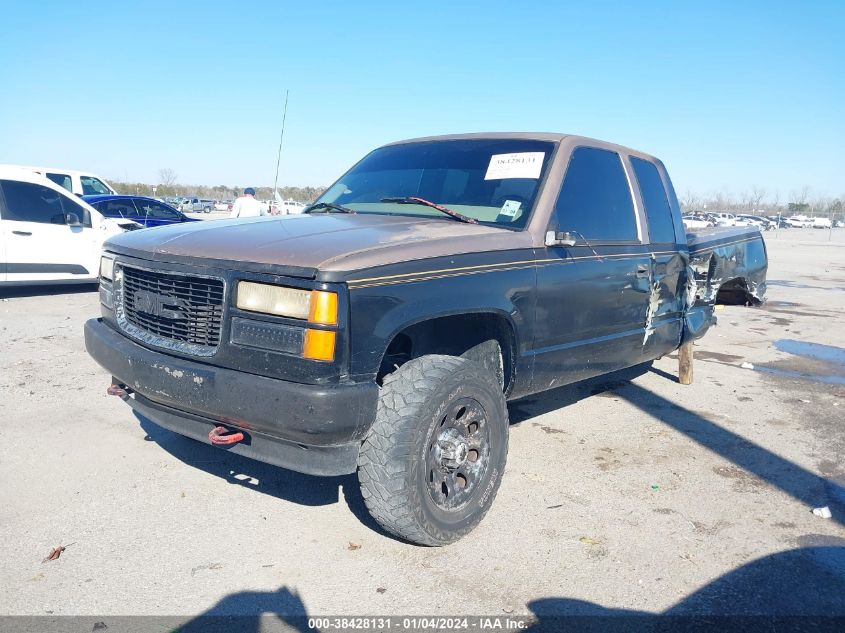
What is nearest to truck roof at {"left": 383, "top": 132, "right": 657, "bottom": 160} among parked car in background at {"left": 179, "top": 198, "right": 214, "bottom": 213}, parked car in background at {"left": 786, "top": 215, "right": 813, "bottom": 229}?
parked car in background at {"left": 179, "top": 198, "right": 214, "bottom": 213}

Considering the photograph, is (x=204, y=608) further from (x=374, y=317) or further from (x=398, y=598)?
(x=374, y=317)

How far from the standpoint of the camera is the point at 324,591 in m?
2.74

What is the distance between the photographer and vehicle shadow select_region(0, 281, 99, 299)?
9891 mm

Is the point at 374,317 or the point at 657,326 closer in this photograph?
the point at 374,317

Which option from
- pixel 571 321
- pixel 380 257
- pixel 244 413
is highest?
pixel 380 257

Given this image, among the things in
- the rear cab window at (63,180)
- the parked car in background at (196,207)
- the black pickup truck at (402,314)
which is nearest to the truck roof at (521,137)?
the black pickup truck at (402,314)

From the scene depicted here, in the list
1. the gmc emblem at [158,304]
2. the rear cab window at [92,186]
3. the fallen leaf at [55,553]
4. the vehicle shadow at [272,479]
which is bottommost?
the fallen leaf at [55,553]

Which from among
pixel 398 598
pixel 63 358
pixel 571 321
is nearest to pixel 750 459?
pixel 571 321

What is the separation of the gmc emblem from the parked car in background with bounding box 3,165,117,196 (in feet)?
42.4

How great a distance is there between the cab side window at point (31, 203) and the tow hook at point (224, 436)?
26.3ft

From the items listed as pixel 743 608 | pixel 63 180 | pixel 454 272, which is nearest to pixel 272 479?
pixel 454 272

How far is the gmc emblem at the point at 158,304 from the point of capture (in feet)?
9.94

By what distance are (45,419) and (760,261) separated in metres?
6.63

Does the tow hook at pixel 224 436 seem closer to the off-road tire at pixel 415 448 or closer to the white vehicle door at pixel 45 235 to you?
the off-road tire at pixel 415 448
